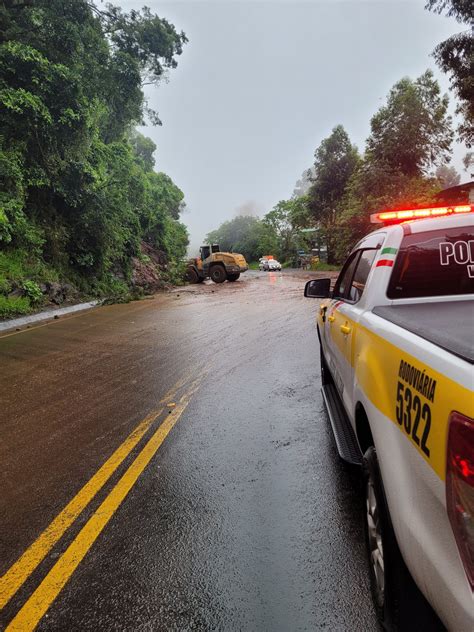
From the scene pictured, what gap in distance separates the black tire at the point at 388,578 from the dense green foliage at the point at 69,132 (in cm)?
1434

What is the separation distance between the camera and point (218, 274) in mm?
29859

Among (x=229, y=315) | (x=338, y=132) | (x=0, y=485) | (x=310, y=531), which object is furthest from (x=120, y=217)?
(x=338, y=132)

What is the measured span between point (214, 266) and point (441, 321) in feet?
92.7

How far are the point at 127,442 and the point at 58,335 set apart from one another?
7296mm

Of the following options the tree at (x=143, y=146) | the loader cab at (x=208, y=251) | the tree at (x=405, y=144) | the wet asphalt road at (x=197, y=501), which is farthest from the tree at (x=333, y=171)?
the wet asphalt road at (x=197, y=501)

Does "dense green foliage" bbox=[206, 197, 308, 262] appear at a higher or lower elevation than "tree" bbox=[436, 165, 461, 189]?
lower

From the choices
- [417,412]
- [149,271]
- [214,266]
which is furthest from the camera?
[214,266]

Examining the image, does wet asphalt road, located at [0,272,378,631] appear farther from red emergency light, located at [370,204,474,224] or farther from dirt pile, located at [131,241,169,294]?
dirt pile, located at [131,241,169,294]

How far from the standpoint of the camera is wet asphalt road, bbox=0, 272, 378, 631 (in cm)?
213

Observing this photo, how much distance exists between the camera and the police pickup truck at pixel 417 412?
4.04 ft

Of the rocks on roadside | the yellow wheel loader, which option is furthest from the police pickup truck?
the yellow wheel loader

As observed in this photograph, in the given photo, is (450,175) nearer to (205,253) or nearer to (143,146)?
(143,146)

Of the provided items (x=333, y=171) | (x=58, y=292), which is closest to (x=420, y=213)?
(x=58, y=292)

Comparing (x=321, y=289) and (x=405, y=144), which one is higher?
(x=405, y=144)
